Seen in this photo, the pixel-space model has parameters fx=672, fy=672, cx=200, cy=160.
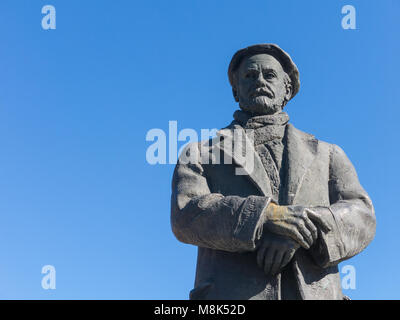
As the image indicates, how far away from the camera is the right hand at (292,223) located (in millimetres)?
6000

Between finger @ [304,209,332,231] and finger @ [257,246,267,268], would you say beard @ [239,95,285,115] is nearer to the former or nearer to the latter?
finger @ [304,209,332,231]

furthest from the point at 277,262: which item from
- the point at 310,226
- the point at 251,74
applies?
the point at 251,74

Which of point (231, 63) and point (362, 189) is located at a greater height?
point (231, 63)

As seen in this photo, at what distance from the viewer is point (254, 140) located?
7.08 m

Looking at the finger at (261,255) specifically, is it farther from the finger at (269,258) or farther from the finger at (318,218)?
the finger at (318,218)

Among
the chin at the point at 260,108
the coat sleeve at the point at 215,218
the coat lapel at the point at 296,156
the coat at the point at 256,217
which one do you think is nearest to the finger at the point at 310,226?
the coat at the point at 256,217

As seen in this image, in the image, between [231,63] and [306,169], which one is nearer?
[306,169]

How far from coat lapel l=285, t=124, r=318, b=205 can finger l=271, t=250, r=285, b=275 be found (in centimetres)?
62

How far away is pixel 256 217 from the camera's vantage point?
5992 mm

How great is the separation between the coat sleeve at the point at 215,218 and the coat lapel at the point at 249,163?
419 mm

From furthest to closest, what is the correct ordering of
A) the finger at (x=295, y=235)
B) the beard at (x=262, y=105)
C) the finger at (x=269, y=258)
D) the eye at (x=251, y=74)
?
the eye at (x=251, y=74)
the beard at (x=262, y=105)
the finger at (x=269, y=258)
the finger at (x=295, y=235)
